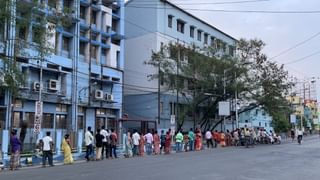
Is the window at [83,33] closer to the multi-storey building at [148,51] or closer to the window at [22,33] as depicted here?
the multi-storey building at [148,51]

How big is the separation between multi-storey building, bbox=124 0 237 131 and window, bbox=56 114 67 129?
11.9 metres

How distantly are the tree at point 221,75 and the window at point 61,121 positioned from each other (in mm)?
13027

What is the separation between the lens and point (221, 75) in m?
53.9

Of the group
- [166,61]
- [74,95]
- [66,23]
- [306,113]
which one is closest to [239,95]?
[166,61]

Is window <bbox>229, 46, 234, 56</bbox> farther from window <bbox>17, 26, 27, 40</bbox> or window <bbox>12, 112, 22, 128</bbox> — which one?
window <bbox>17, 26, 27, 40</bbox>

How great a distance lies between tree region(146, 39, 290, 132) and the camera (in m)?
52.0

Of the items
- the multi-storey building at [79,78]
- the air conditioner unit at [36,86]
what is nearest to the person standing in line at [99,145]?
the multi-storey building at [79,78]

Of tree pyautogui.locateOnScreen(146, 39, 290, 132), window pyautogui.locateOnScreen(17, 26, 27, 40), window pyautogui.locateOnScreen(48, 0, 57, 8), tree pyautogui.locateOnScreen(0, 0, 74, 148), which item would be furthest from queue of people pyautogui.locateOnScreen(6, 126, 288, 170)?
tree pyautogui.locateOnScreen(146, 39, 290, 132)

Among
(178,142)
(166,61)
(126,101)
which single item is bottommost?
(178,142)

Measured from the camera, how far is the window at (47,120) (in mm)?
39781

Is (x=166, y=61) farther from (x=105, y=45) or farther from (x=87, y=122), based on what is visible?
(x=87, y=122)

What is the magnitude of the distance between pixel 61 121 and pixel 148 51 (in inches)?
649

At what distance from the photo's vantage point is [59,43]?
41.8 m

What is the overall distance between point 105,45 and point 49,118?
10502mm
